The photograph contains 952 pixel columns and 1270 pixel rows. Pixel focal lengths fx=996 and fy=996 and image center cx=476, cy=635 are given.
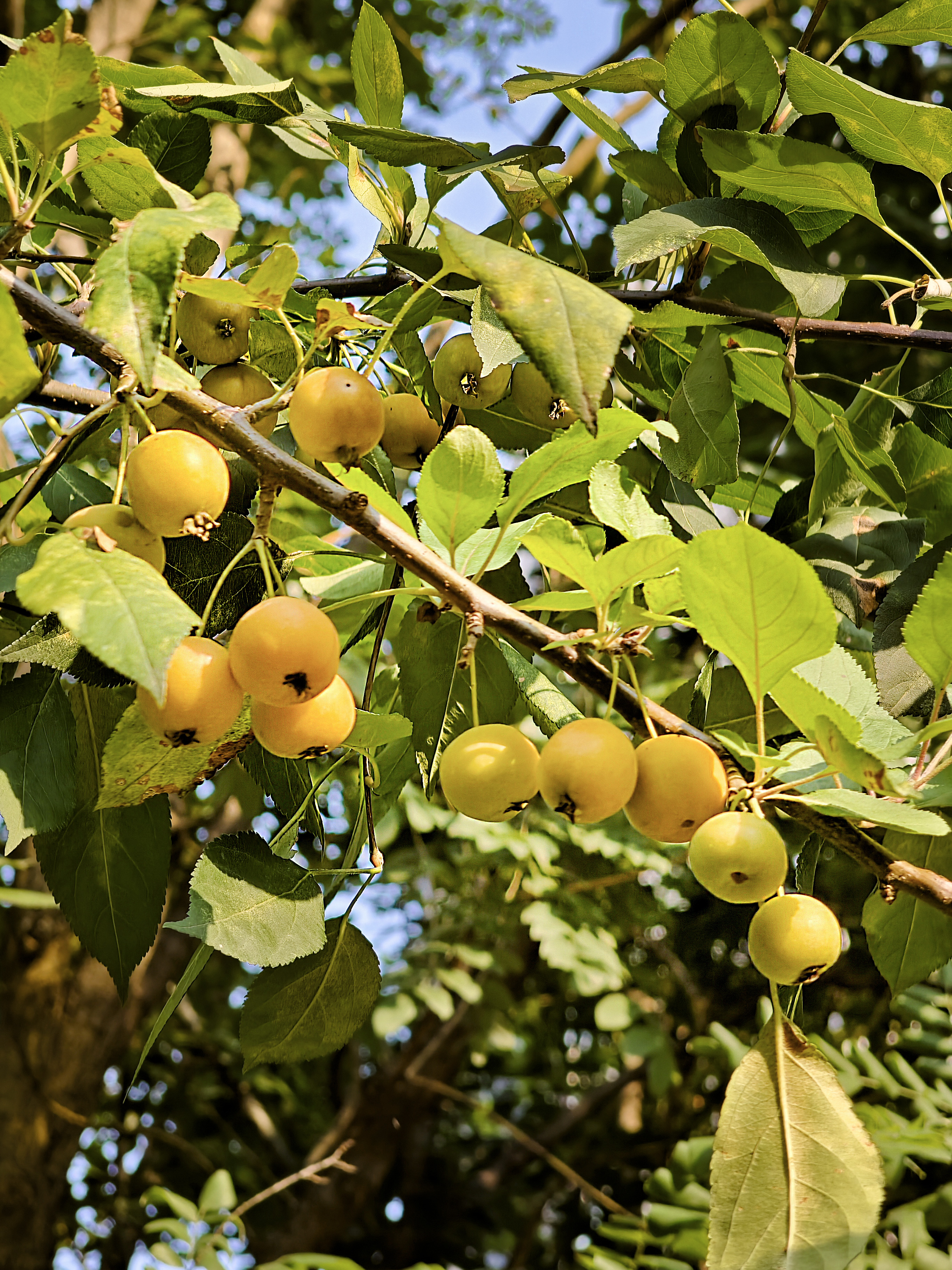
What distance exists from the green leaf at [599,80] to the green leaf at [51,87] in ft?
1.16

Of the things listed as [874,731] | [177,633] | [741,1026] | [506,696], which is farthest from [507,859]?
[177,633]

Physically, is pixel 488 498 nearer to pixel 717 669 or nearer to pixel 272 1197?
pixel 717 669

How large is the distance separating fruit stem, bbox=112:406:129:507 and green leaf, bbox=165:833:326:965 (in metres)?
0.23

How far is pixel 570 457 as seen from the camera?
0.62 meters

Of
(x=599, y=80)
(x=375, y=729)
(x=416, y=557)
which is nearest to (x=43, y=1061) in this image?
(x=375, y=729)

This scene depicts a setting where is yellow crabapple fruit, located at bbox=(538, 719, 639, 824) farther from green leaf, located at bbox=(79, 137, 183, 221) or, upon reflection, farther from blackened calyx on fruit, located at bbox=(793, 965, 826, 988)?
green leaf, located at bbox=(79, 137, 183, 221)

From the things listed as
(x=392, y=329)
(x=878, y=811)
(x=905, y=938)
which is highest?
(x=392, y=329)

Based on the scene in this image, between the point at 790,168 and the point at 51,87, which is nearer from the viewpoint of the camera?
the point at 51,87

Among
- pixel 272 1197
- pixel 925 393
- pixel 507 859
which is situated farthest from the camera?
pixel 272 1197

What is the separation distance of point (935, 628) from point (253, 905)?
0.46m

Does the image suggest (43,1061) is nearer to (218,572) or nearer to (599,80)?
(218,572)

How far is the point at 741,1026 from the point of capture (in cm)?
291

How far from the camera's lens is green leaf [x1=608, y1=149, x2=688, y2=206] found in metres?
0.85

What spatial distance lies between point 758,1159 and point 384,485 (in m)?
0.53
